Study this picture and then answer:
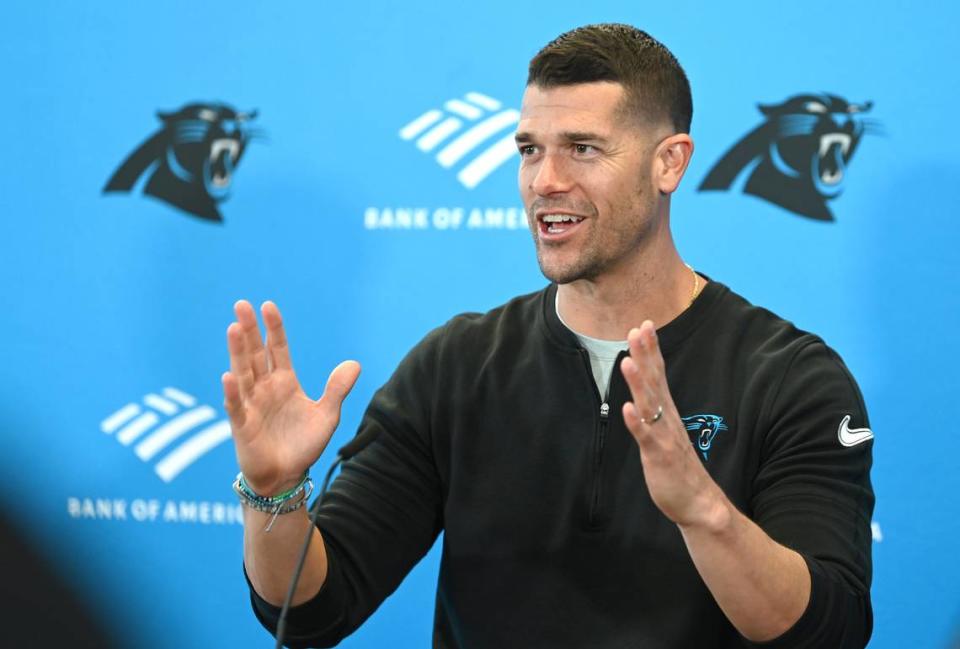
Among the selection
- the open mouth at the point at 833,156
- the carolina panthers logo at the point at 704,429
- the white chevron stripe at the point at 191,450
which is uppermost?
the open mouth at the point at 833,156

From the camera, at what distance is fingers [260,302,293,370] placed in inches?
61.4

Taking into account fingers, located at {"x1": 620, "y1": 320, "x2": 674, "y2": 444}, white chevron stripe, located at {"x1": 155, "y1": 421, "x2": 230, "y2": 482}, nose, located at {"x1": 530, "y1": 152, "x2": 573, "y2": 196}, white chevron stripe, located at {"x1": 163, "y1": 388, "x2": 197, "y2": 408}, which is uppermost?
nose, located at {"x1": 530, "y1": 152, "x2": 573, "y2": 196}

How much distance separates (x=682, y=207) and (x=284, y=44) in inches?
36.6

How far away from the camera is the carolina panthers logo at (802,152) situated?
2.29 metres

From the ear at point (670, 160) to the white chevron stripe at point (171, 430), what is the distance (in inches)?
47.8

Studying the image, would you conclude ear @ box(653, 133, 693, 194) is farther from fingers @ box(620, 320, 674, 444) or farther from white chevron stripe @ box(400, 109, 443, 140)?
white chevron stripe @ box(400, 109, 443, 140)

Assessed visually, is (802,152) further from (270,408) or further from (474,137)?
(270,408)

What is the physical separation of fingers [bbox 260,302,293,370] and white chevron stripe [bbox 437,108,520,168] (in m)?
0.99

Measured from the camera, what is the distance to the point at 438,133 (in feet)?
8.26

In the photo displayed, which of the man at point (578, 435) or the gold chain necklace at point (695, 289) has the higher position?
the gold chain necklace at point (695, 289)

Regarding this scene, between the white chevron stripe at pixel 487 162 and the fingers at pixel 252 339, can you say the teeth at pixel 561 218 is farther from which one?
the white chevron stripe at pixel 487 162

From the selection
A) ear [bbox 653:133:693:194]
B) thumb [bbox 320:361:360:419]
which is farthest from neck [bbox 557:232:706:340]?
thumb [bbox 320:361:360:419]

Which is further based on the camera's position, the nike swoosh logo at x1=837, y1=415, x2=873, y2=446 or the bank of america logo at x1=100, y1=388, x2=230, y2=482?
the bank of america logo at x1=100, y1=388, x2=230, y2=482

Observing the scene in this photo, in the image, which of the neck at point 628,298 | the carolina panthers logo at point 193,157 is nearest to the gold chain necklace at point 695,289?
the neck at point 628,298
